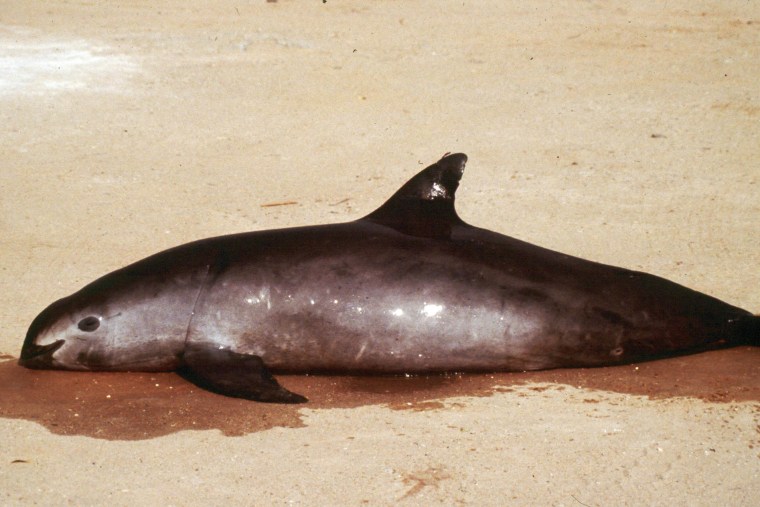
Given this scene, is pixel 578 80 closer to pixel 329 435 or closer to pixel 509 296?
pixel 509 296

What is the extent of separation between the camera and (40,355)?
4.93m

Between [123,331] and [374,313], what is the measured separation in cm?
115

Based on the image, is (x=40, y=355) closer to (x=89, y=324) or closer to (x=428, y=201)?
(x=89, y=324)

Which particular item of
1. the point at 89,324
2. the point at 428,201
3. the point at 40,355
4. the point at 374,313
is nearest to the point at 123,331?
the point at 89,324

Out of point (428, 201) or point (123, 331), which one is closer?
point (123, 331)

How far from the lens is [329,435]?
163 inches

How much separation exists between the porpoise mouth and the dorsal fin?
5.20ft

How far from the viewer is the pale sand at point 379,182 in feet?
12.6

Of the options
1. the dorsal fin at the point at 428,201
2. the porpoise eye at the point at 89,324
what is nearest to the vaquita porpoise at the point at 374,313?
the porpoise eye at the point at 89,324

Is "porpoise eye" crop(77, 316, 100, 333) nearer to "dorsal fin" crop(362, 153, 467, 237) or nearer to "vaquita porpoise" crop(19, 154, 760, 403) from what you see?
"vaquita porpoise" crop(19, 154, 760, 403)

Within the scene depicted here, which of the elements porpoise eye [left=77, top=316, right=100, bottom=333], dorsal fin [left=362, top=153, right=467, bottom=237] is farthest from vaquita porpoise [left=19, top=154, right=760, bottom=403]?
dorsal fin [left=362, top=153, right=467, bottom=237]

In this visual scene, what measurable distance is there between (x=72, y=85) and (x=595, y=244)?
5593mm

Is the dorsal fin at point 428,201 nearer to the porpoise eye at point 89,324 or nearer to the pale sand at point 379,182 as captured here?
the pale sand at point 379,182

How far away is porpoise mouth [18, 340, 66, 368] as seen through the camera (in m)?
4.93
